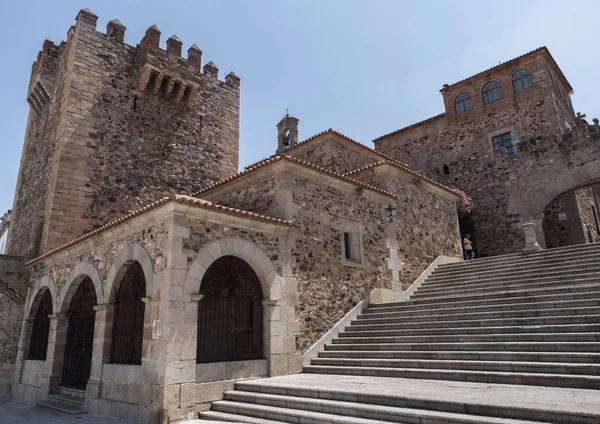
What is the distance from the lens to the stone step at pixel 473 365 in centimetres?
559

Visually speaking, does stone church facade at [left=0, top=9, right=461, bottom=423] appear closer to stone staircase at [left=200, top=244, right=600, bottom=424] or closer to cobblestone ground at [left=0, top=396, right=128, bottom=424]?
cobblestone ground at [left=0, top=396, right=128, bottom=424]

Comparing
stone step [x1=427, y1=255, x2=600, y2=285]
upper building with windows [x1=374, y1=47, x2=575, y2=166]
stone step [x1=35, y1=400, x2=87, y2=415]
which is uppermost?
upper building with windows [x1=374, y1=47, x2=575, y2=166]

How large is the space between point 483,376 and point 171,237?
551 cm

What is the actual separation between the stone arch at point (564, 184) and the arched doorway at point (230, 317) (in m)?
11.8

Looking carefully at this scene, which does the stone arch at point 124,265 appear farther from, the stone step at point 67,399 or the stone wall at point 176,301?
the stone step at point 67,399

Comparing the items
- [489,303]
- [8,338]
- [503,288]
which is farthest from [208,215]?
[8,338]

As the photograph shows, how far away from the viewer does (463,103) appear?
19.3 meters

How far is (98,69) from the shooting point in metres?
13.9

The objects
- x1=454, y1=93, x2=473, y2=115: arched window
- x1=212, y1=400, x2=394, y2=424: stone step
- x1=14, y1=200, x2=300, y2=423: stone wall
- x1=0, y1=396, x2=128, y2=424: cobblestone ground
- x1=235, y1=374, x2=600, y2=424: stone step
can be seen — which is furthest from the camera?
x1=454, y1=93, x2=473, y2=115: arched window

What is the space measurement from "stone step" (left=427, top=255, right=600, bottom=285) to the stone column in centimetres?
883

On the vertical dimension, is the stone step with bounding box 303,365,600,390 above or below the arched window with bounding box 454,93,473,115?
below

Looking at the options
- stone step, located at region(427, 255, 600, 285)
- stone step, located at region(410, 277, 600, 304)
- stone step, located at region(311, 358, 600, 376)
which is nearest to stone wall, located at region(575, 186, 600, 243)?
stone step, located at region(427, 255, 600, 285)

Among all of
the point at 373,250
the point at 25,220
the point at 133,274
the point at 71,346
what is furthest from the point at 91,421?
the point at 25,220

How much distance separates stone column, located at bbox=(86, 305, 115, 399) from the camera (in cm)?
A: 783
